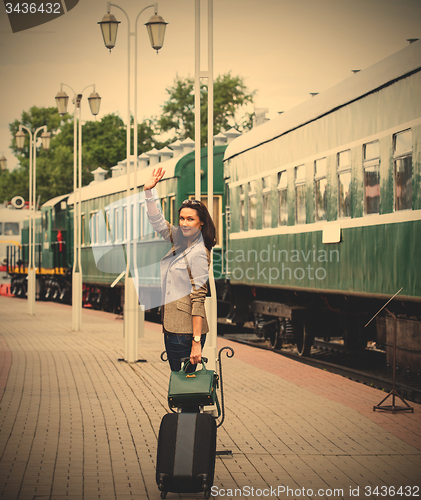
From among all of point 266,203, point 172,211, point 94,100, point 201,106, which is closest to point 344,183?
point 266,203

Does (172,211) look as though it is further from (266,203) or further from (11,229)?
(11,229)

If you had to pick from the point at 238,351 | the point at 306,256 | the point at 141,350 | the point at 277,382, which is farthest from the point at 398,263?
the point at 141,350

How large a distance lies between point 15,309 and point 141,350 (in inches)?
639

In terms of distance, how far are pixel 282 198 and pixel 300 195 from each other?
864 mm

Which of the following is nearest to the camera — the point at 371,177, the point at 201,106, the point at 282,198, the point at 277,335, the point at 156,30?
the point at 371,177

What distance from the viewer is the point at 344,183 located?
11.8 meters

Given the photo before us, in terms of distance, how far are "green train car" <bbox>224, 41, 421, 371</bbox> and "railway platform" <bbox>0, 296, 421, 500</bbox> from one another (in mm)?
1281

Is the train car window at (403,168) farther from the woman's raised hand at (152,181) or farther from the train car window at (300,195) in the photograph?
the woman's raised hand at (152,181)

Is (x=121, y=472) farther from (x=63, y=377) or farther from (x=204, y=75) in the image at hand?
(x=63, y=377)

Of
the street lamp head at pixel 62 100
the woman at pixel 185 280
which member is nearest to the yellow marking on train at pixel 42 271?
the street lamp head at pixel 62 100

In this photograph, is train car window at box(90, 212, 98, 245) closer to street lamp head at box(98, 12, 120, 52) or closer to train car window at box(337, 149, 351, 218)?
street lamp head at box(98, 12, 120, 52)

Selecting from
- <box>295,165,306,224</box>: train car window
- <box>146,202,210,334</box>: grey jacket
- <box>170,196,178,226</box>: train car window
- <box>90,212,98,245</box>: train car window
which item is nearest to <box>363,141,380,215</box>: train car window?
<box>295,165,306,224</box>: train car window

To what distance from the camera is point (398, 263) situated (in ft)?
33.1

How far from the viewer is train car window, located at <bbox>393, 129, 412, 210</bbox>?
986 centimetres
